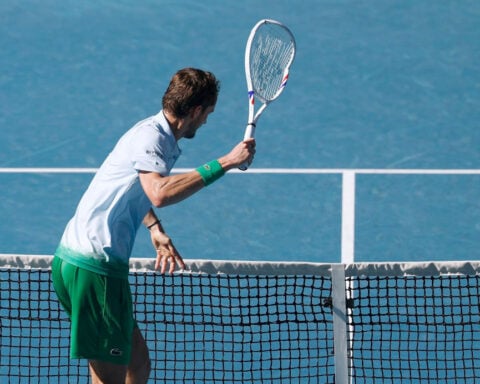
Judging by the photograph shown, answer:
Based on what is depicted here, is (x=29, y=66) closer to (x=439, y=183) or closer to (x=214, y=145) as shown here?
(x=214, y=145)

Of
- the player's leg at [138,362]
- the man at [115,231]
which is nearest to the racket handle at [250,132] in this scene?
the man at [115,231]

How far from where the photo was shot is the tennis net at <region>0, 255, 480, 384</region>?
634 centimetres

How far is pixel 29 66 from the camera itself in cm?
1269

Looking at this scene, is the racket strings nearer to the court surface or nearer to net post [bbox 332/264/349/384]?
net post [bbox 332/264/349/384]

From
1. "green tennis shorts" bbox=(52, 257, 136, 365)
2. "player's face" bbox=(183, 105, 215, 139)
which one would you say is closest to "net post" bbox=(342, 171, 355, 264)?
"player's face" bbox=(183, 105, 215, 139)

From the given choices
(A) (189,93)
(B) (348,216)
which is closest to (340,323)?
(A) (189,93)

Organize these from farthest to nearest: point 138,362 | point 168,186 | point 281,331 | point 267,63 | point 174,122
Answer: point 281,331 < point 267,63 < point 138,362 < point 174,122 < point 168,186

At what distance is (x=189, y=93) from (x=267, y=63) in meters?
1.30

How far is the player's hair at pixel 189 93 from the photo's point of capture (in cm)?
554

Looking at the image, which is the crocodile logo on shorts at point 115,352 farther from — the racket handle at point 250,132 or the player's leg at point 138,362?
the racket handle at point 250,132

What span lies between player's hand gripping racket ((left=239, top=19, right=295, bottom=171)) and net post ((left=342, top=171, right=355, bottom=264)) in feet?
8.86

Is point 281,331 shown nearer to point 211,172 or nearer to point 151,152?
point 211,172

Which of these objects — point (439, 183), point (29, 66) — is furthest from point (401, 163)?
point (29, 66)

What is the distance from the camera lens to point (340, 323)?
20.7 ft
